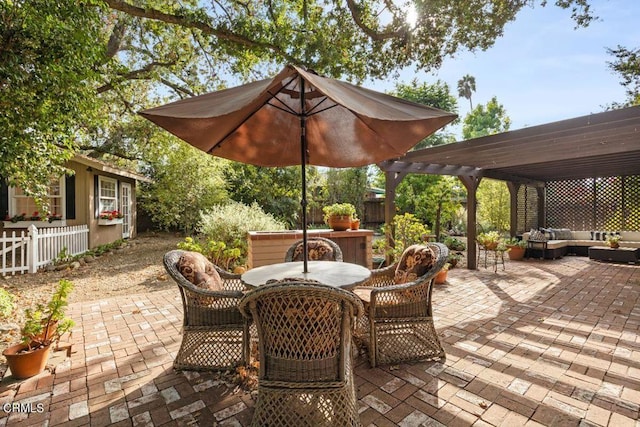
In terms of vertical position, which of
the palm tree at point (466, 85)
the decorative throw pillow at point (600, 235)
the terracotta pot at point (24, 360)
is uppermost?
the palm tree at point (466, 85)

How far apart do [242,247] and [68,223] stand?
5.35m

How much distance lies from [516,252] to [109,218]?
38.7ft

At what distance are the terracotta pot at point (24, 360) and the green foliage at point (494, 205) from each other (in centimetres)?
1322

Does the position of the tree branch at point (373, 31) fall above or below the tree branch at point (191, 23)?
above

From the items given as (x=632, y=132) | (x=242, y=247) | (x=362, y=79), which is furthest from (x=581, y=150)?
(x=242, y=247)

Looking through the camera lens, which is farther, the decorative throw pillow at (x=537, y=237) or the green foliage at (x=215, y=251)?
the decorative throw pillow at (x=537, y=237)

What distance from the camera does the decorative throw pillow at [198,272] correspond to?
2.39m

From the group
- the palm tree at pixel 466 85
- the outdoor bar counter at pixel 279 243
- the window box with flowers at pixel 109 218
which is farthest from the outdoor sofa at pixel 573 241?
the palm tree at pixel 466 85

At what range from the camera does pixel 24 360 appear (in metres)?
2.25

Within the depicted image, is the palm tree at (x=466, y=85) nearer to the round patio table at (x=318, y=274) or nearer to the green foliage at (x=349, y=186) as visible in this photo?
the green foliage at (x=349, y=186)

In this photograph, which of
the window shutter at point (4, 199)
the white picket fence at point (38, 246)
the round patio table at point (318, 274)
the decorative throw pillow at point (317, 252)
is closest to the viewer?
the round patio table at point (318, 274)

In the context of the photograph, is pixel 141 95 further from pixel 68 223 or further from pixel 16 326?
pixel 16 326

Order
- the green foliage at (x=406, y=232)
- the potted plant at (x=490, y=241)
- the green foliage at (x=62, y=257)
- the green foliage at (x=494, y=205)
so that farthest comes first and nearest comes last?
the green foliage at (x=494, y=205)
the potted plant at (x=490, y=241)
the green foliage at (x=62, y=257)
the green foliage at (x=406, y=232)

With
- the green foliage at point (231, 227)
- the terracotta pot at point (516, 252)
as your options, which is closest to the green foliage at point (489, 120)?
the terracotta pot at point (516, 252)
